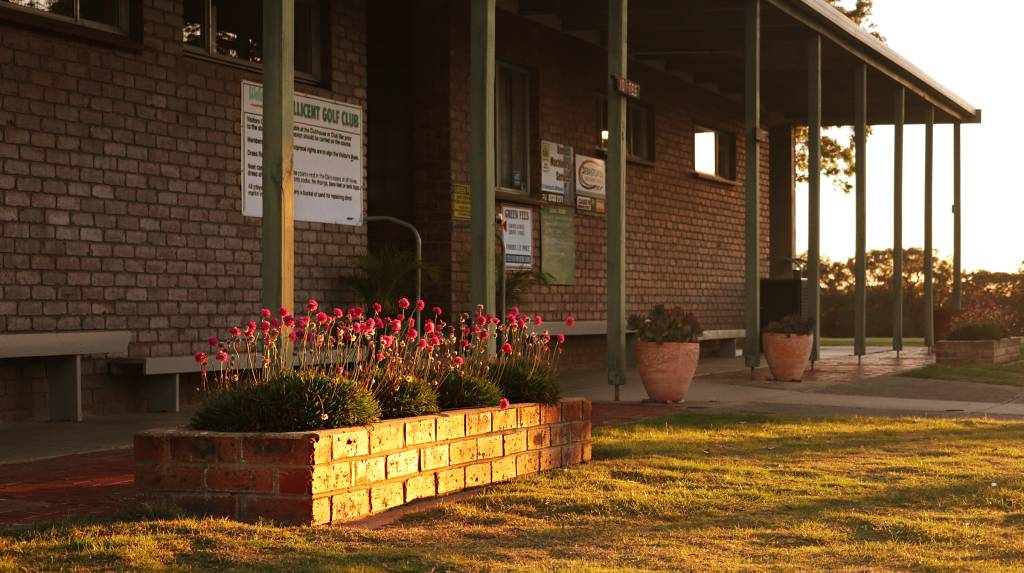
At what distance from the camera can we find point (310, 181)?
13078 millimetres

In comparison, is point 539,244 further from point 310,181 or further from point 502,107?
point 310,181

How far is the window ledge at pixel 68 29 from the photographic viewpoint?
9.90 meters

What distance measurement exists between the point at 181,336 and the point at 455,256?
434 cm

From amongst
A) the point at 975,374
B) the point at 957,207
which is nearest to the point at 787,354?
the point at 975,374

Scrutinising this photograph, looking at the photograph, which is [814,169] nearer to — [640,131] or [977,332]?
[640,131]

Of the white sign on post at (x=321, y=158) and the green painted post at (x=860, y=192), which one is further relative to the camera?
the green painted post at (x=860, y=192)

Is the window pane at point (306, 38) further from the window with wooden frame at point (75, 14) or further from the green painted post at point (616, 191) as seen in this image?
the green painted post at point (616, 191)

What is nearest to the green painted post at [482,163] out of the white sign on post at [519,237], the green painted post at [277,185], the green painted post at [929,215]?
the green painted post at [277,185]

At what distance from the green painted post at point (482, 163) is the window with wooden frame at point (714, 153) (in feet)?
39.2

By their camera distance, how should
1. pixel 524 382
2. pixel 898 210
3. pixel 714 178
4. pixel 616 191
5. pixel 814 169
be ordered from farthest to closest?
pixel 714 178 < pixel 898 210 < pixel 814 169 < pixel 616 191 < pixel 524 382

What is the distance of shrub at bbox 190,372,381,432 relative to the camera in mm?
6008

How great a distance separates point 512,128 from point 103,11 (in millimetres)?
6832

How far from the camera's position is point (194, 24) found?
39.0 feet

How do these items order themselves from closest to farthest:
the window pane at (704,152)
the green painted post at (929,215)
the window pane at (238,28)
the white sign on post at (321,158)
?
the window pane at (238,28), the white sign on post at (321,158), the window pane at (704,152), the green painted post at (929,215)
